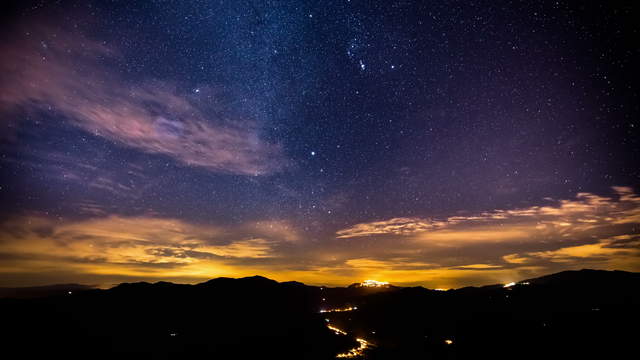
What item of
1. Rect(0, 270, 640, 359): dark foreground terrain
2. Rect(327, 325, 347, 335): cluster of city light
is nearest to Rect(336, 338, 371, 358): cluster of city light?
Rect(0, 270, 640, 359): dark foreground terrain

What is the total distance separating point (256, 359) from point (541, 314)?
148ft

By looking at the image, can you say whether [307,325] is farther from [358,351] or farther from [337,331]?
[358,351]

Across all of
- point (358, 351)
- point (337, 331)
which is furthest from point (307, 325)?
point (358, 351)

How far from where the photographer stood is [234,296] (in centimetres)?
6272

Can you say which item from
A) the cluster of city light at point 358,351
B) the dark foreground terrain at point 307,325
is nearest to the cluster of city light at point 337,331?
the dark foreground terrain at point 307,325

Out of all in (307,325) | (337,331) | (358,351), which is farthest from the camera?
(307,325)

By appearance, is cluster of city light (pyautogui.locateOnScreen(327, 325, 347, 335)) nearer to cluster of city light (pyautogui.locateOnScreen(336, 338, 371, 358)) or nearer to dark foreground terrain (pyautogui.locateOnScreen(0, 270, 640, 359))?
dark foreground terrain (pyautogui.locateOnScreen(0, 270, 640, 359))

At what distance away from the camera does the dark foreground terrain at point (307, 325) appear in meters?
30.9

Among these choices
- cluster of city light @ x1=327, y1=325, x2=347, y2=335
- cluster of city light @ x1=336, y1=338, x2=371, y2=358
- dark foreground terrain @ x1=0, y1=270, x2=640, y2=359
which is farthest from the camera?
cluster of city light @ x1=327, y1=325, x2=347, y2=335

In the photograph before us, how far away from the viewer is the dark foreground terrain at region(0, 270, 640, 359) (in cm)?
3086

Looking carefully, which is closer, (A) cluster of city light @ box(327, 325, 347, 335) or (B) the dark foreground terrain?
(B) the dark foreground terrain

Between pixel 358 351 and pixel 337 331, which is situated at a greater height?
pixel 337 331

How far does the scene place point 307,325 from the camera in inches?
1699

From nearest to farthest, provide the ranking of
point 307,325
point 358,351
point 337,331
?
point 358,351
point 337,331
point 307,325
